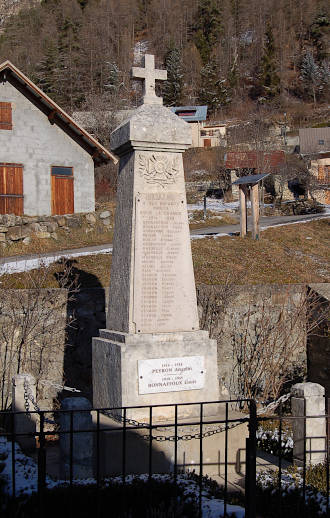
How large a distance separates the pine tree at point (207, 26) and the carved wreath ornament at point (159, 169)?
6879 centimetres

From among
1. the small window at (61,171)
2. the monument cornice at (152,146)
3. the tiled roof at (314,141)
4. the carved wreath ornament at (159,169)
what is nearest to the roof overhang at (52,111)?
the small window at (61,171)

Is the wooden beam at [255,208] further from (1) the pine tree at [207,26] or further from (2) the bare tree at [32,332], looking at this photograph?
(1) the pine tree at [207,26]

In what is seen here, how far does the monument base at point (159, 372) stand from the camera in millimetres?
5883

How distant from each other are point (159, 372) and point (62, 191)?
48.6 ft

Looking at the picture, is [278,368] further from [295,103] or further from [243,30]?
[243,30]

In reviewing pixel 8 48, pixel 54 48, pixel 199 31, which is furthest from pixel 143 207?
pixel 199 31

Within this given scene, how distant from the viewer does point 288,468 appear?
619cm

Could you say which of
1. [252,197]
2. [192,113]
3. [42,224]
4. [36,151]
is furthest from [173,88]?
[252,197]

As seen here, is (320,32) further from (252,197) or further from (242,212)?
(252,197)

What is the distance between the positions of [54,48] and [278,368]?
162 ft

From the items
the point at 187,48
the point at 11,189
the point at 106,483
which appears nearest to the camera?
the point at 106,483

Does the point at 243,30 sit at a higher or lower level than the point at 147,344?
higher

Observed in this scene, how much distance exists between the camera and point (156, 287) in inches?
244

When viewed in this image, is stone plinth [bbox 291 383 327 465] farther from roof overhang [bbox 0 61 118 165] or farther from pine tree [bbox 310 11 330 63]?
pine tree [bbox 310 11 330 63]
